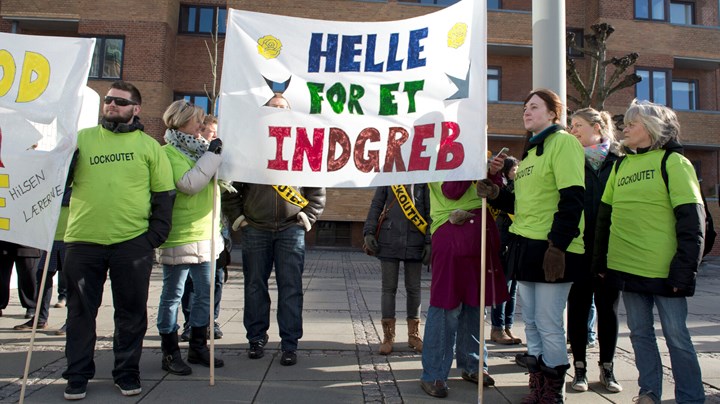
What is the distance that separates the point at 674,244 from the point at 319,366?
2760 mm

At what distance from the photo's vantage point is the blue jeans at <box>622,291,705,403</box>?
3.20 metres

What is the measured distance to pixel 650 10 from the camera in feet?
73.6

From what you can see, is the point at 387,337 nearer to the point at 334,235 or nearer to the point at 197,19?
the point at 334,235

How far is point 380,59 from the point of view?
13.4 feet

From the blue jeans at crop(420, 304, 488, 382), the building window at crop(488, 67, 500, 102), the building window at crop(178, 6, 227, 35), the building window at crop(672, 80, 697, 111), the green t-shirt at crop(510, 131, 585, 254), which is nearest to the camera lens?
the green t-shirt at crop(510, 131, 585, 254)

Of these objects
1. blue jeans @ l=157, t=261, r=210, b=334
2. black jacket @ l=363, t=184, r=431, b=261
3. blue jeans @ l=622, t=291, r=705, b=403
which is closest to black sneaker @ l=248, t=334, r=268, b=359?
blue jeans @ l=157, t=261, r=210, b=334

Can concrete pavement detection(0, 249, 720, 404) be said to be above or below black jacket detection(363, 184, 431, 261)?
below

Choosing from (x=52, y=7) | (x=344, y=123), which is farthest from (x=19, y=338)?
(x=52, y=7)

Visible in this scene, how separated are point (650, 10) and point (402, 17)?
10834 millimetres

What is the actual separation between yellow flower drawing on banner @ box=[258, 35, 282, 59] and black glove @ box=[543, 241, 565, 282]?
257 centimetres

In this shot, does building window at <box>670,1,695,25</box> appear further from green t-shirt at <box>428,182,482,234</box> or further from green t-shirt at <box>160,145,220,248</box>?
green t-shirt at <box>160,145,220,248</box>

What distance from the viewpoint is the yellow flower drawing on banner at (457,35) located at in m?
3.81

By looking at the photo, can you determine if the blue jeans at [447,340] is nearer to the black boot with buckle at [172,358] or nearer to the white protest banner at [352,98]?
the white protest banner at [352,98]

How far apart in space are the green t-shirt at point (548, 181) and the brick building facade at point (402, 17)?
687 inches
